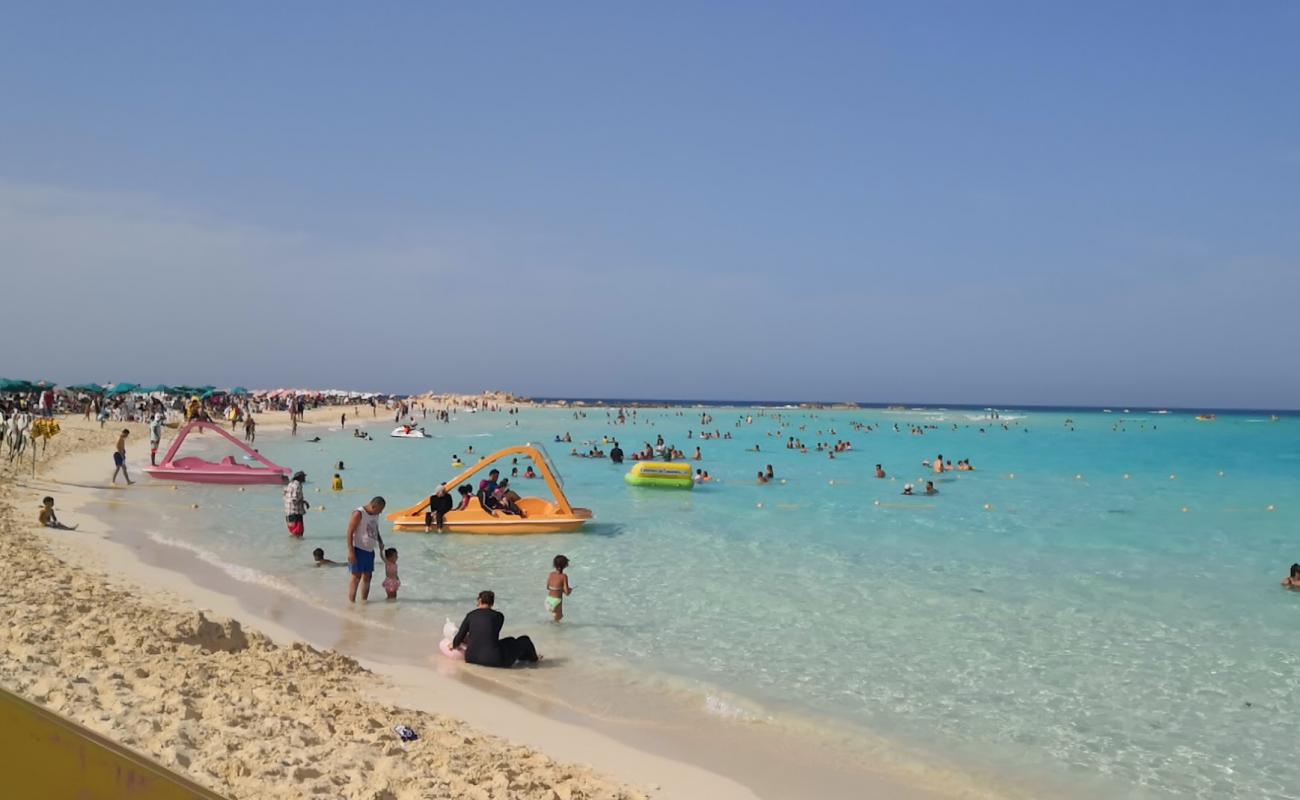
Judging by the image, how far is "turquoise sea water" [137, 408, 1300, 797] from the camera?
27.8 feet

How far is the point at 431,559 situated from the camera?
622 inches

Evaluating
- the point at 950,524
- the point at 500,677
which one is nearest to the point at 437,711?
the point at 500,677

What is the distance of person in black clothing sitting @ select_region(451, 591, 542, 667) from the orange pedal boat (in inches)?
312

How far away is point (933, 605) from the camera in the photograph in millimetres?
13461

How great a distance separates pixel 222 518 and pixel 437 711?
46.8 ft

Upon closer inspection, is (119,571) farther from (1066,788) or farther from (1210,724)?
(1210,724)

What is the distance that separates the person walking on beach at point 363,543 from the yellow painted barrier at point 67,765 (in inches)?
424

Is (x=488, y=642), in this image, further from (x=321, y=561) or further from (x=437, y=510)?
(x=437, y=510)

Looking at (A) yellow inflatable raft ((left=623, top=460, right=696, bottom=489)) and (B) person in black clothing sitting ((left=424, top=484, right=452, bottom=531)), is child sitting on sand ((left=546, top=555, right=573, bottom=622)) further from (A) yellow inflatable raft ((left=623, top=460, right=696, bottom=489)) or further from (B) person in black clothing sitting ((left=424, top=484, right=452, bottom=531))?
(A) yellow inflatable raft ((left=623, top=460, right=696, bottom=489))

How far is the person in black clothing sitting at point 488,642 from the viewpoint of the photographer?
9570 millimetres

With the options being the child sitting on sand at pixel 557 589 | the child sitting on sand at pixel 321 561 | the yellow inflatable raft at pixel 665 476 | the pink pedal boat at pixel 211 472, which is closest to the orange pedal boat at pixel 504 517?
the child sitting on sand at pixel 321 561

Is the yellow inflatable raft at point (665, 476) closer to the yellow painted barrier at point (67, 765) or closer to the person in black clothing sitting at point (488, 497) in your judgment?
the person in black clothing sitting at point (488, 497)

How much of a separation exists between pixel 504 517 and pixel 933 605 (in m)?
9.04

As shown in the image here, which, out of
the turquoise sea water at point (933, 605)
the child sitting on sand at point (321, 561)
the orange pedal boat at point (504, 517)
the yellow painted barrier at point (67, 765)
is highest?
the yellow painted barrier at point (67, 765)
